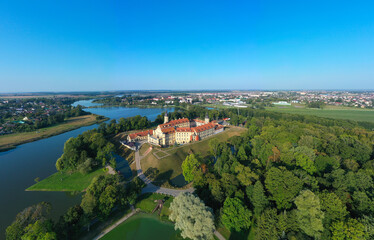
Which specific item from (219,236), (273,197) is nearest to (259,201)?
(273,197)

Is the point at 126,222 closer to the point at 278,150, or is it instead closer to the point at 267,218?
the point at 267,218

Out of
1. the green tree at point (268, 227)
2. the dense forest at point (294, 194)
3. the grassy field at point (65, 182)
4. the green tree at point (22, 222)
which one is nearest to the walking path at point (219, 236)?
the dense forest at point (294, 194)

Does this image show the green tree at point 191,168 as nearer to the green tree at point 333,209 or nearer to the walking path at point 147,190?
the walking path at point 147,190

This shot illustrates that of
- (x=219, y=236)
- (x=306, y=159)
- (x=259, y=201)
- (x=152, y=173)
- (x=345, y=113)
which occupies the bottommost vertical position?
(x=219, y=236)

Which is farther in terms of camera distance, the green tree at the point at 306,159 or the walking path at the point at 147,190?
the green tree at the point at 306,159

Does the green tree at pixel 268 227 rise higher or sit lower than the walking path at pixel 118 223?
higher

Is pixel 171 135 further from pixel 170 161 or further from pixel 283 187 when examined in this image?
pixel 283 187

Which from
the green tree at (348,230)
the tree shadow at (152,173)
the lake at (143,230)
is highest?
the green tree at (348,230)
